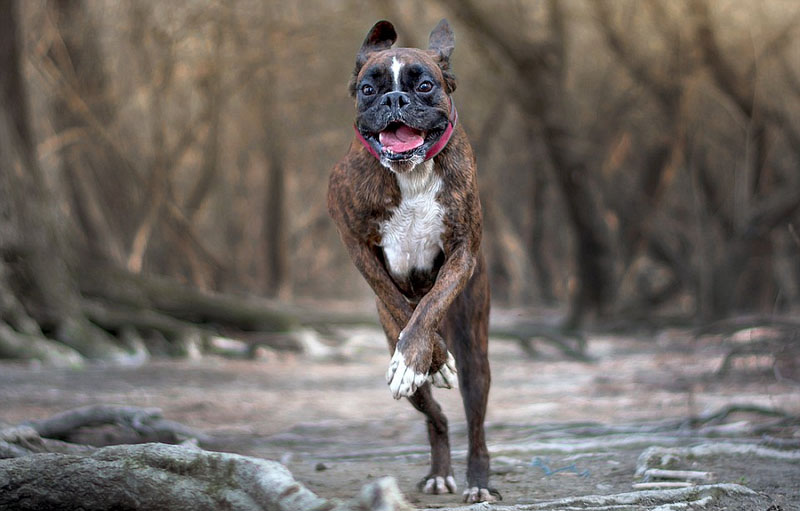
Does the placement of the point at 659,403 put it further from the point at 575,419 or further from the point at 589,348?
the point at 589,348

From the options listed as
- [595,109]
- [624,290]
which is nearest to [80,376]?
[624,290]

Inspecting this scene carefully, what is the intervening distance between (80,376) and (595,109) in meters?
14.9

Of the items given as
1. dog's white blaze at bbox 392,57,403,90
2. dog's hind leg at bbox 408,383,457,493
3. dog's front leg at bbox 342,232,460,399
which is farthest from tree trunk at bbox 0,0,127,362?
dog's white blaze at bbox 392,57,403,90

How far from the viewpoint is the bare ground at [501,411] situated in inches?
218

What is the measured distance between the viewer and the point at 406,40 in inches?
654

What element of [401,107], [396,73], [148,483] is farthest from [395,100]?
[148,483]

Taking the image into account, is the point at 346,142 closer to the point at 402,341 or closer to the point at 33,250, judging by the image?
the point at 33,250

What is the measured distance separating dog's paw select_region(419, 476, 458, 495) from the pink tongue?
71.0 inches

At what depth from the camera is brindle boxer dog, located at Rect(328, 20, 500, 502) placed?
14.1ft

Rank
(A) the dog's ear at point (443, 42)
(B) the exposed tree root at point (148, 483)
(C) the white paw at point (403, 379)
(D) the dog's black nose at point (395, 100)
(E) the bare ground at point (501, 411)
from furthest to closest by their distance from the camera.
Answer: (E) the bare ground at point (501, 411)
(A) the dog's ear at point (443, 42)
(D) the dog's black nose at point (395, 100)
(C) the white paw at point (403, 379)
(B) the exposed tree root at point (148, 483)

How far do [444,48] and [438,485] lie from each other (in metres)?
2.17

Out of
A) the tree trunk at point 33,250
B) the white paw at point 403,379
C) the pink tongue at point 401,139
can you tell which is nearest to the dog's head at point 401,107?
the pink tongue at point 401,139

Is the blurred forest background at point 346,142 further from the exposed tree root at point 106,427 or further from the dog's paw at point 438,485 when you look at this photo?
the exposed tree root at point 106,427

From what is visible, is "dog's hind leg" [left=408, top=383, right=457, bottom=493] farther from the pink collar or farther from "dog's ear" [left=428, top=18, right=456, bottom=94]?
"dog's ear" [left=428, top=18, right=456, bottom=94]
